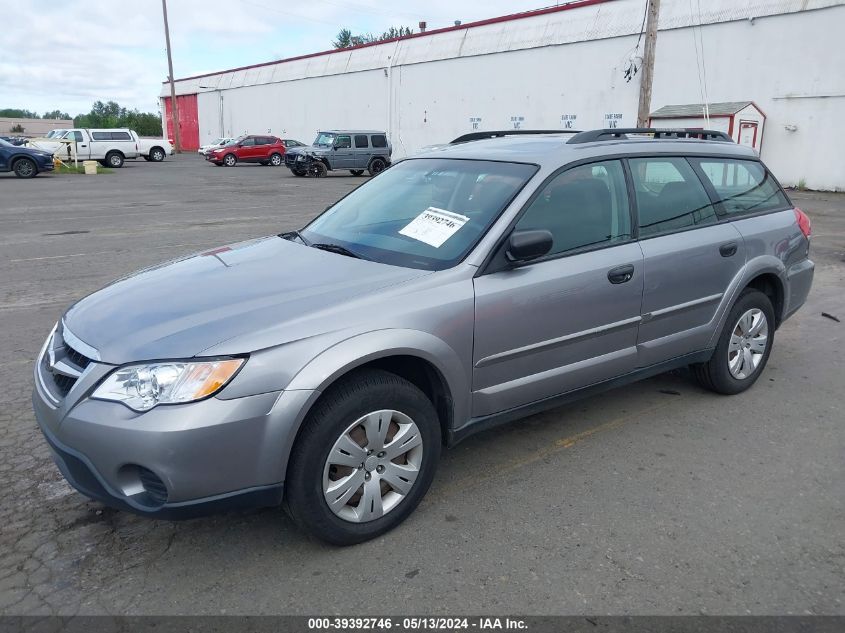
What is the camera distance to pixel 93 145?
33.7 m

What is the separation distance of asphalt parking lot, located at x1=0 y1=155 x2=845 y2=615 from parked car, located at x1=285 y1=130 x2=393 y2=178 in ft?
82.6

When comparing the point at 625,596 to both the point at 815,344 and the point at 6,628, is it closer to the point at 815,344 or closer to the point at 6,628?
the point at 6,628

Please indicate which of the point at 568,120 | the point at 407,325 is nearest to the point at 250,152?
the point at 568,120

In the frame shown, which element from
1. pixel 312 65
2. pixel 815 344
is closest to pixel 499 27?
pixel 312 65

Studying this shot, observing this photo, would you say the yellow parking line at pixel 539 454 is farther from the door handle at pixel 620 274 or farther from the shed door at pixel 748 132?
the shed door at pixel 748 132

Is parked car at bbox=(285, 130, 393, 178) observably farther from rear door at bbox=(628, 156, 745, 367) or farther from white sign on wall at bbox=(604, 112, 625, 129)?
rear door at bbox=(628, 156, 745, 367)

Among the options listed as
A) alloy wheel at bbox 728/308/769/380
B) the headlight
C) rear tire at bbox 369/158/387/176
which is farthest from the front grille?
rear tire at bbox 369/158/387/176

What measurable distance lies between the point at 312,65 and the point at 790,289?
4463 cm

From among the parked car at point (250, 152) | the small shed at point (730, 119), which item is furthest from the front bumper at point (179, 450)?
the parked car at point (250, 152)

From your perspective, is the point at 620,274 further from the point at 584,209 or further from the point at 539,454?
the point at 539,454

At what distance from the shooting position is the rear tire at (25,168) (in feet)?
83.8

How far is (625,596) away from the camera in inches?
103

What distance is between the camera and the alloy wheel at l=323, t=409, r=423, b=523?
110 inches

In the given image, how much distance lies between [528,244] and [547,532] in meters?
1.31
